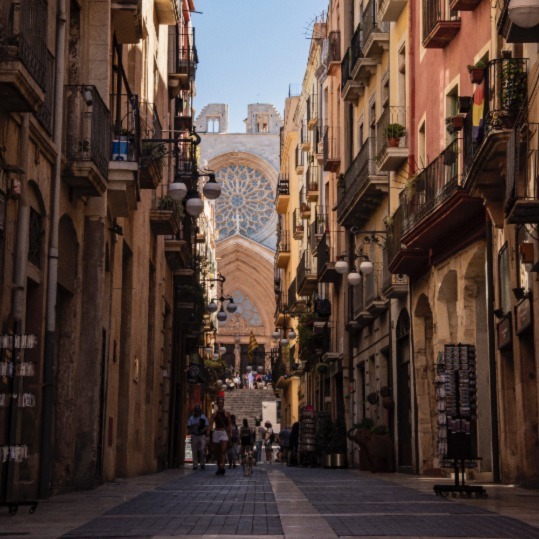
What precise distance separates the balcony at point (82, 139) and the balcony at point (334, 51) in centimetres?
2469

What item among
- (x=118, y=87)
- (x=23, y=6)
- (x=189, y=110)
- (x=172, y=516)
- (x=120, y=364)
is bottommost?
(x=172, y=516)

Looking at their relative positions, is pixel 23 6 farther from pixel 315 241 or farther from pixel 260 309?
pixel 260 309

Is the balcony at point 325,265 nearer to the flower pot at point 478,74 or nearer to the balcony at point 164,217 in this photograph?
the balcony at point 164,217

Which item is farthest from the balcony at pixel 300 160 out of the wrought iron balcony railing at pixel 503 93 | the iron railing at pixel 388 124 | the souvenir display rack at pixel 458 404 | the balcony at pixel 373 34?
the souvenir display rack at pixel 458 404

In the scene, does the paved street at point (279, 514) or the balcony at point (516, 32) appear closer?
the paved street at point (279, 514)

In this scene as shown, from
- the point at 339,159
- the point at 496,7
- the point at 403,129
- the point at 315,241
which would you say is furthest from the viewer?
the point at 315,241

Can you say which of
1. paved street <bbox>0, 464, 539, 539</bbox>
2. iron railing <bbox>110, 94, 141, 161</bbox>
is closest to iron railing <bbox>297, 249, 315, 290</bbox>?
iron railing <bbox>110, 94, 141, 161</bbox>

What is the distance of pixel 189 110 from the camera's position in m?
48.6

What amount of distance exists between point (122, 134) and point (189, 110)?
2816cm

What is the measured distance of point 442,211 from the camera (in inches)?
845

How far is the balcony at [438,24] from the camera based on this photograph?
76.1 ft

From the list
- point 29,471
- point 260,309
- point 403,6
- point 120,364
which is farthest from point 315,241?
point 260,309

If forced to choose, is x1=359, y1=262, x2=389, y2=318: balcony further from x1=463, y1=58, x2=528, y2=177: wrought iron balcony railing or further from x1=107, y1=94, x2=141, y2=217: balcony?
x1=463, y1=58, x2=528, y2=177: wrought iron balcony railing

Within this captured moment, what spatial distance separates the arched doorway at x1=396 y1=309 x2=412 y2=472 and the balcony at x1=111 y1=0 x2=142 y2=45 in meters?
10.1
